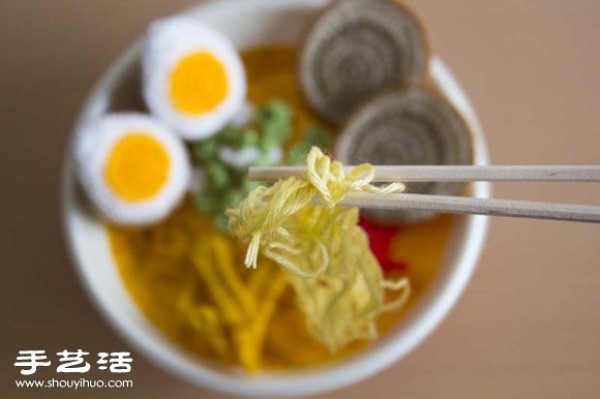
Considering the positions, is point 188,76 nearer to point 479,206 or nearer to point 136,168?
point 136,168

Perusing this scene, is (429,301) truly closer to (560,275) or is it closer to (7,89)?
(560,275)

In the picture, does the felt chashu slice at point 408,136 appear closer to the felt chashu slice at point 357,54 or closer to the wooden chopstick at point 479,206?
the felt chashu slice at point 357,54

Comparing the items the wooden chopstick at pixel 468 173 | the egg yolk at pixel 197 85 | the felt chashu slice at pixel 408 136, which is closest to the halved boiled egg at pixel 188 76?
the egg yolk at pixel 197 85

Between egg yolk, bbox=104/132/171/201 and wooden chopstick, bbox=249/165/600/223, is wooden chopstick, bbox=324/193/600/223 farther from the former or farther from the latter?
egg yolk, bbox=104/132/171/201

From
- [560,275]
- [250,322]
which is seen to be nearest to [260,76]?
[250,322]

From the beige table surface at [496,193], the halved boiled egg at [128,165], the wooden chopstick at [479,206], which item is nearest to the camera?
the wooden chopstick at [479,206]

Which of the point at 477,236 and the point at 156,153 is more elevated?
the point at 156,153

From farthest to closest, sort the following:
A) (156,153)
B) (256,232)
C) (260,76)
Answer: (260,76), (156,153), (256,232)
